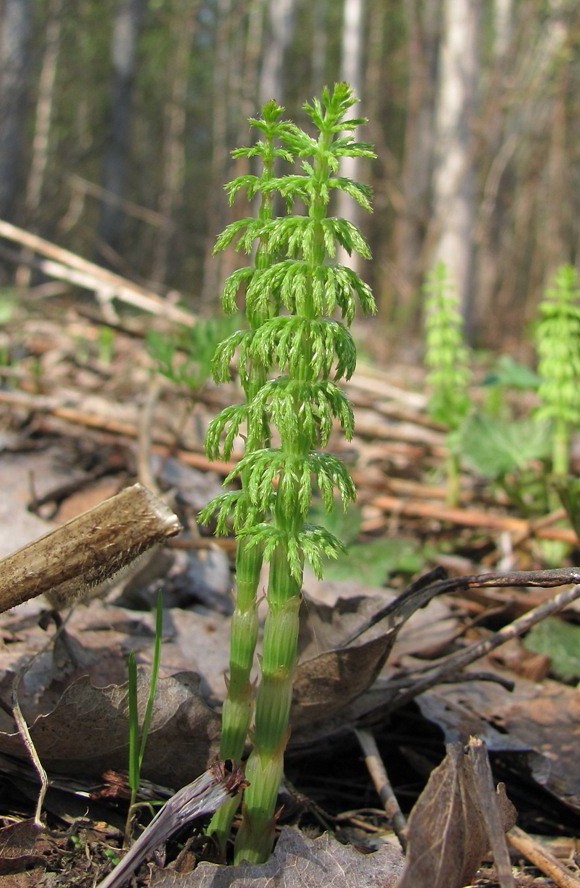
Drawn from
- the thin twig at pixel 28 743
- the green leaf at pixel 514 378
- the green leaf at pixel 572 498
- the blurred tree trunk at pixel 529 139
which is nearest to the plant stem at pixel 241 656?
the thin twig at pixel 28 743

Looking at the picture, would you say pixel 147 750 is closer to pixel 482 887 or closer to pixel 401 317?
pixel 482 887

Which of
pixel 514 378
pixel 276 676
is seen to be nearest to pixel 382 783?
pixel 276 676

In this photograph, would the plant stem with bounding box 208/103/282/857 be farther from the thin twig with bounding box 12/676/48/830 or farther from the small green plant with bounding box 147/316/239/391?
the small green plant with bounding box 147/316/239/391

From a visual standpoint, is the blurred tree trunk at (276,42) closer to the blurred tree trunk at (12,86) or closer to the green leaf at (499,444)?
the blurred tree trunk at (12,86)

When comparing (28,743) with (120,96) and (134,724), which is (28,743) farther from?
(120,96)

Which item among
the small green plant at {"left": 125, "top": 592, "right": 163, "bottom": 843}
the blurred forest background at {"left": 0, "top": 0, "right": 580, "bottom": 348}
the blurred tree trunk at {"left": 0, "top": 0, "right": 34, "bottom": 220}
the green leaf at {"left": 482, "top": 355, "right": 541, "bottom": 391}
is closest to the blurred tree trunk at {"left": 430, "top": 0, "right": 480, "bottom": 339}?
the blurred forest background at {"left": 0, "top": 0, "right": 580, "bottom": 348}
